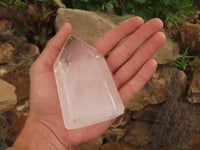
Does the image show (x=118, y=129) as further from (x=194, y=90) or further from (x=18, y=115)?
(x=18, y=115)

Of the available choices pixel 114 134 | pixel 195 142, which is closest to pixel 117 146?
pixel 114 134

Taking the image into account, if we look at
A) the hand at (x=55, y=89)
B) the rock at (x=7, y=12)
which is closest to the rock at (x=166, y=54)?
the hand at (x=55, y=89)

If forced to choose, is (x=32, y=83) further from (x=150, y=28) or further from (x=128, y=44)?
(x=150, y=28)

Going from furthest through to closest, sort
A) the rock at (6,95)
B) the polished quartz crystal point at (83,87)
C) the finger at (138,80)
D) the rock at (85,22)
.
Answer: the rock at (85,22) → the rock at (6,95) → the finger at (138,80) → the polished quartz crystal point at (83,87)

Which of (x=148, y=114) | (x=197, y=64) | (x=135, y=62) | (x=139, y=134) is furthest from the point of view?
(x=139, y=134)

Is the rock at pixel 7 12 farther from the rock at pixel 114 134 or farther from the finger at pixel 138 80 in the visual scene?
the rock at pixel 114 134

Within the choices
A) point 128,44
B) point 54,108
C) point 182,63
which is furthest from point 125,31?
point 182,63
